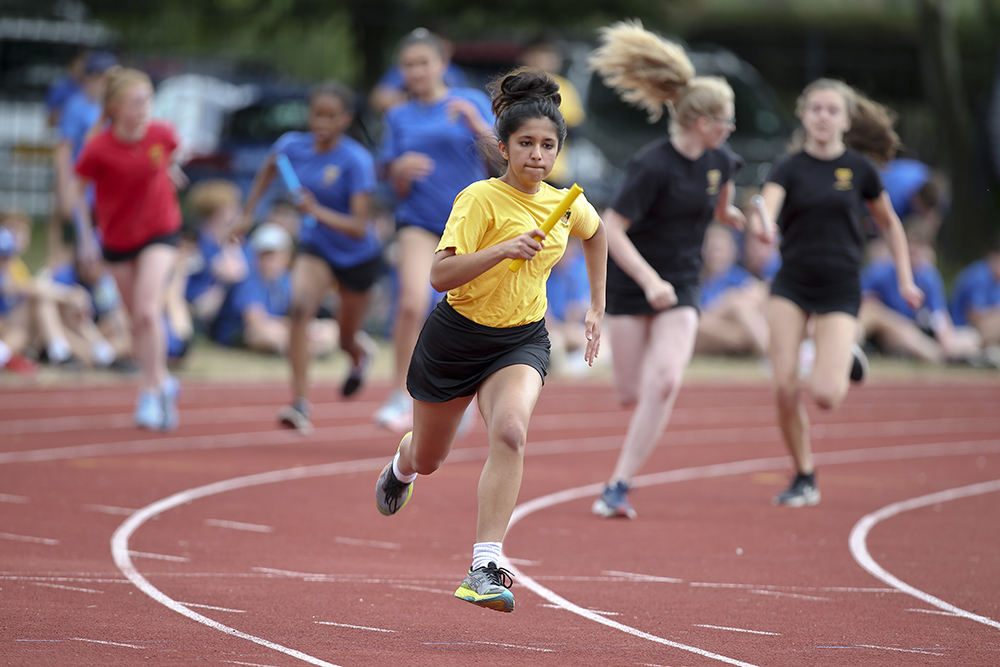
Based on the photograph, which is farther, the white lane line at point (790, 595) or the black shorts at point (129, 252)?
the black shorts at point (129, 252)

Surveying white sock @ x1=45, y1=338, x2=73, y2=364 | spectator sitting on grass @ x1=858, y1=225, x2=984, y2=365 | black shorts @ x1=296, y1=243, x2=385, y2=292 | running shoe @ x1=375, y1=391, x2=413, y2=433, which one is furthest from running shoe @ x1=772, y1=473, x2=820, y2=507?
spectator sitting on grass @ x1=858, y1=225, x2=984, y2=365

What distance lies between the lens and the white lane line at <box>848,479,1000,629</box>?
5.38 meters

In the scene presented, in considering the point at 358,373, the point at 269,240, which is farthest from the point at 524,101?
the point at 269,240

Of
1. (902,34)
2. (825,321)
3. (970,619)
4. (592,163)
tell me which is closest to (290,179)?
(825,321)

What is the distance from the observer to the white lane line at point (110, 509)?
23.2 feet

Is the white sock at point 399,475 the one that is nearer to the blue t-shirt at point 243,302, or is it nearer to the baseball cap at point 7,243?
the baseball cap at point 7,243

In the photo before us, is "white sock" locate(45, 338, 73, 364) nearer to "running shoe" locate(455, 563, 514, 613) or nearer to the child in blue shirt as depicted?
the child in blue shirt

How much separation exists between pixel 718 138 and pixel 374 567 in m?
3.01

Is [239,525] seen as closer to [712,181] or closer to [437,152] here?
[712,181]

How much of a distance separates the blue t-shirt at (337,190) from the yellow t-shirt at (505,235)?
477 centimetres

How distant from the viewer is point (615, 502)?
7340 millimetres

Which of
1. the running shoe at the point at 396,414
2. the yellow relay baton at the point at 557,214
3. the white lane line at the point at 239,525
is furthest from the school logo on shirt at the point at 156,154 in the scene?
the yellow relay baton at the point at 557,214

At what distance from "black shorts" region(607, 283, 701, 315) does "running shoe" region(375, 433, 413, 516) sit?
2111mm

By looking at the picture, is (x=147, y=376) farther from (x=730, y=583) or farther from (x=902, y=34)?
(x=902, y=34)
